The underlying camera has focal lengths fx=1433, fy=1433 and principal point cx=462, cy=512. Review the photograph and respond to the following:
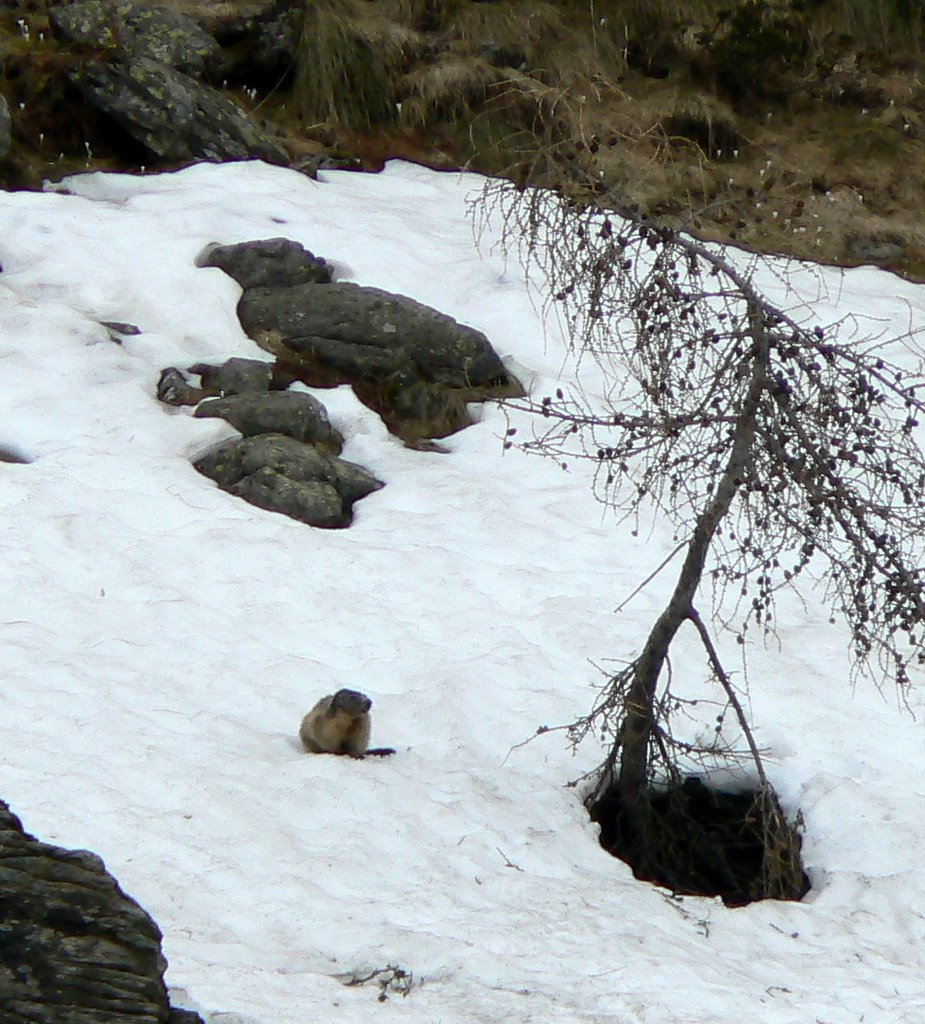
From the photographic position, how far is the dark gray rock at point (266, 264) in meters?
11.1

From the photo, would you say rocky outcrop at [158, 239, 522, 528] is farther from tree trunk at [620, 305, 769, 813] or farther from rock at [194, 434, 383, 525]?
tree trunk at [620, 305, 769, 813]

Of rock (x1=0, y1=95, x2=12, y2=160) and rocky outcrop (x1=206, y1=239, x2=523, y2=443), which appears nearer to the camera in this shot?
rocky outcrop (x1=206, y1=239, x2=523, y2=443)

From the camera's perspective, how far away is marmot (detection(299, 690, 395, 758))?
642cm

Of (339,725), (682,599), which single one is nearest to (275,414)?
(339,725)

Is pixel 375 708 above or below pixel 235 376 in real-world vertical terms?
below

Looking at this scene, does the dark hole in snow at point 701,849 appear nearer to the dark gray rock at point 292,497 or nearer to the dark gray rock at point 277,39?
the dark gray rock at point 292,497

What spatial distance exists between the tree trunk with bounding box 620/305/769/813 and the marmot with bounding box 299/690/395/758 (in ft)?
3.86

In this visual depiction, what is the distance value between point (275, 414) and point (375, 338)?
143cm

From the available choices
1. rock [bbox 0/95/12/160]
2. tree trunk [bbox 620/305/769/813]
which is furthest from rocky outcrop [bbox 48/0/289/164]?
tree trunk [bbox 620/305/769/813]

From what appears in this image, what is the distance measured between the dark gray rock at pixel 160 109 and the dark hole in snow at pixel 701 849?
8.35 meters

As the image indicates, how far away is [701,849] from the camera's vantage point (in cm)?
649

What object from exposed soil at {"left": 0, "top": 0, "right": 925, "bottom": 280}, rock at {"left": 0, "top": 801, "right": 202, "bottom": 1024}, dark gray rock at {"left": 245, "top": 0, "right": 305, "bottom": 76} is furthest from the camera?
dark gray rock at {"left": 245, "top": 0, "right": 305, "bottom": 76}

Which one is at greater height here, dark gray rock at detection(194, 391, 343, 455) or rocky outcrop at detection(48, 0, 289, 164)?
rocky outcrop at detection(48, 0, 289, 164)

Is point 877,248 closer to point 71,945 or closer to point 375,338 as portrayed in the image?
point 375,338
